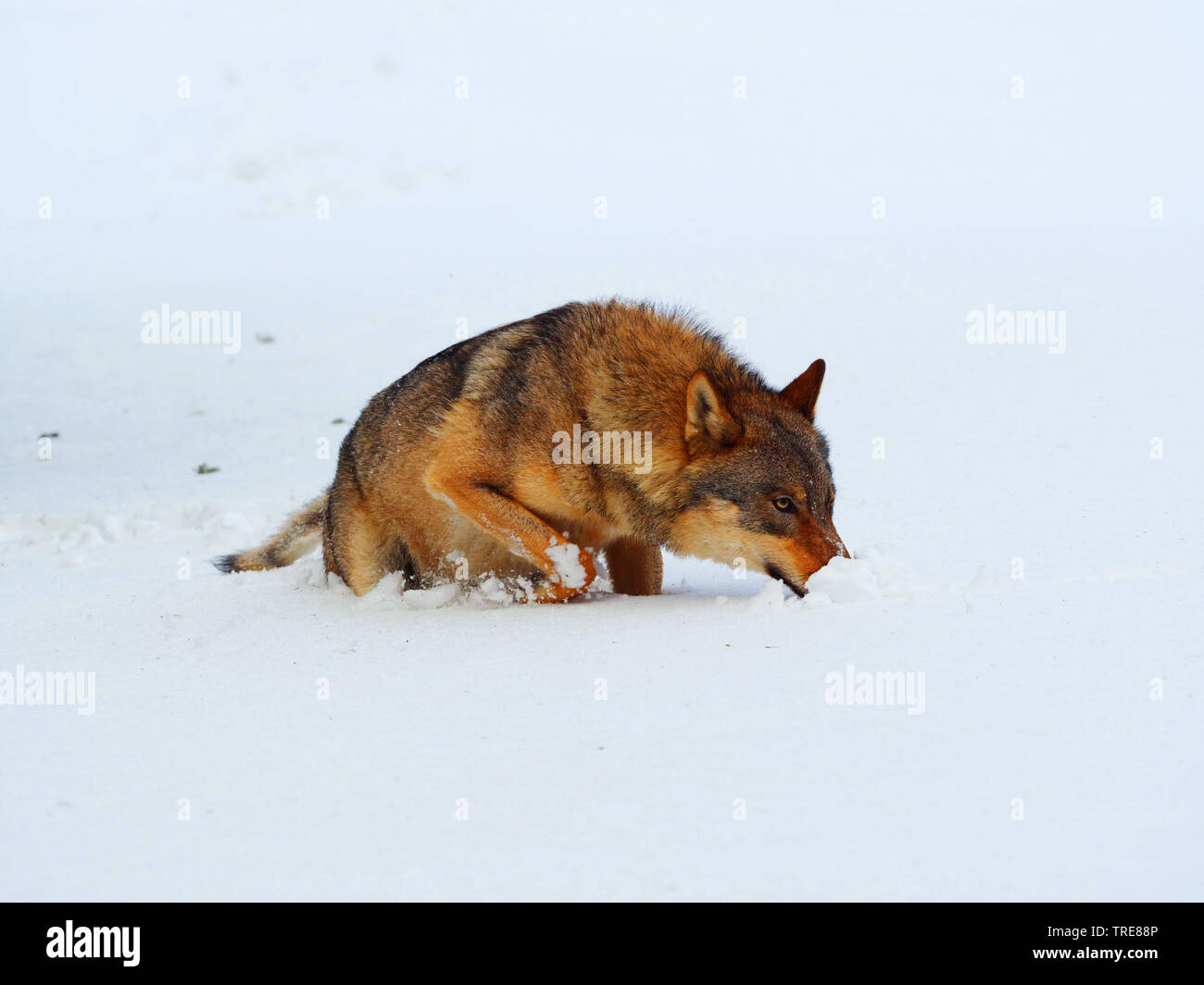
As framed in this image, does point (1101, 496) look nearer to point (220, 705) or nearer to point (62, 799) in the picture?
point (220, 705)

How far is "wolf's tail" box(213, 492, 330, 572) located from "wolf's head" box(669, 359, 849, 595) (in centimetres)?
305

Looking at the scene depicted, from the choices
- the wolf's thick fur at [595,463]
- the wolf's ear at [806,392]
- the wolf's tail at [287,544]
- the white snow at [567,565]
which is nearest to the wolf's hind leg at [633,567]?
the wolf's thick fur at [595,463]

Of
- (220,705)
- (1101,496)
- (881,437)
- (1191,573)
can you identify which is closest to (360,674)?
(220,705)

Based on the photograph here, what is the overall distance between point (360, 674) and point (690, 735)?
1.58m

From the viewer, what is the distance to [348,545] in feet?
22.2

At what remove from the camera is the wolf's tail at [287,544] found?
774 centimetres

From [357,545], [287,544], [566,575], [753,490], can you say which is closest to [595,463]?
[566,575]

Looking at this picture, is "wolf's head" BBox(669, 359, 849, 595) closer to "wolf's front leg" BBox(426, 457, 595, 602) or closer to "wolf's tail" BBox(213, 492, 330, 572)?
"wolf's front leg" BBox(426, 457, 595, 602)

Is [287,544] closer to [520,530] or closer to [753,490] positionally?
[520,530]

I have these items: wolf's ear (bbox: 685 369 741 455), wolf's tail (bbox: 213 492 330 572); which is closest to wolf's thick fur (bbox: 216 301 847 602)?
wolf's ear (bbox: 685 369 741 455)

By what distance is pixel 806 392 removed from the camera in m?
6.00

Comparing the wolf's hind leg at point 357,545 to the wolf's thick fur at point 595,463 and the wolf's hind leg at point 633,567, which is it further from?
the wolf's hind leg at point 633,567

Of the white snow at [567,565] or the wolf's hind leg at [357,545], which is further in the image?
the wolf's hind leg at [357,545]

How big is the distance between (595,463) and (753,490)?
78cm
